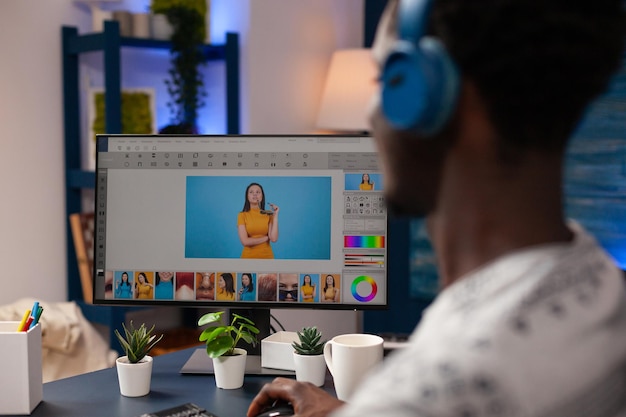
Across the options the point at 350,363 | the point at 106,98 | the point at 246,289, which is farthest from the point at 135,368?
the point at 106,98

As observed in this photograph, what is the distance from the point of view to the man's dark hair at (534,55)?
561mm

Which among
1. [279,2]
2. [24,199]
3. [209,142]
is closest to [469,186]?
[209,142]

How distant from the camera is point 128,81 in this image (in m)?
3.04

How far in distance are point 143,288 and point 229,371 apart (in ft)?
A: 0.87

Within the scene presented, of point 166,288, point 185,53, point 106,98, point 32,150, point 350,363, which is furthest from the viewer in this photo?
point 185,53

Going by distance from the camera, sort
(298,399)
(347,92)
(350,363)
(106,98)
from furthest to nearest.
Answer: (347,92)
(106,98)
(350,363)
(298,399)

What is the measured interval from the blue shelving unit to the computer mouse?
1525 mm

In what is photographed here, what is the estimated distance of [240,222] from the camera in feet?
4.97

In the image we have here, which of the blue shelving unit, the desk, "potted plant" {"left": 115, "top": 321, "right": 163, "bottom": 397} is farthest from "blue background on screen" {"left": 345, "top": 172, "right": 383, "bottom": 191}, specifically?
the blue shelving unit

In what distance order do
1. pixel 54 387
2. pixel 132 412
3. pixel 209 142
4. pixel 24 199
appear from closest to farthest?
pixel 132 412, pixel 54 387, pixel 209 142, pixel 24 199

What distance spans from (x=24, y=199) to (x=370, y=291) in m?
1.73

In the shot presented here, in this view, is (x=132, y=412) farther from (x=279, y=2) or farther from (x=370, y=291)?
(x=279, y=2)

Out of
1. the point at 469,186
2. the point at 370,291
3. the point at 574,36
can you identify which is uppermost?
the point at 574,36

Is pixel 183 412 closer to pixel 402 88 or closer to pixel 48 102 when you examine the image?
pixel 402 88
